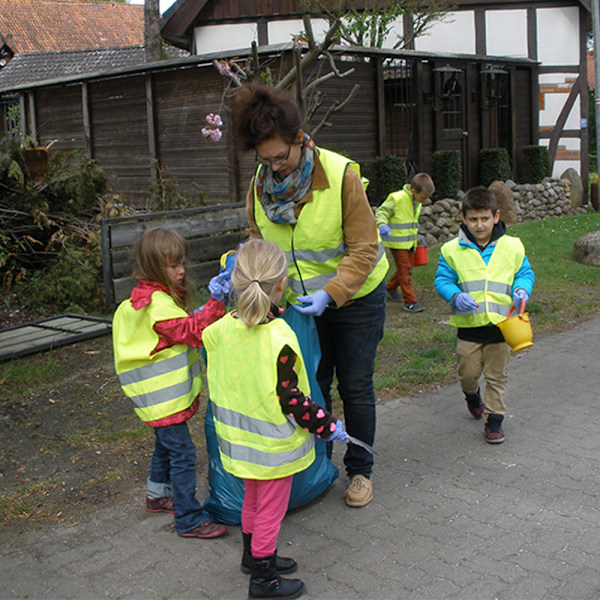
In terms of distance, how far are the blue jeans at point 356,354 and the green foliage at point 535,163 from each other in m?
13.4

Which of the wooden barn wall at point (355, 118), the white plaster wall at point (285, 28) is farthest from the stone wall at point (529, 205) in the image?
the white plaster wall at point (285, 28)

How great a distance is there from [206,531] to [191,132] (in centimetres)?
920

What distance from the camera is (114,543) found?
11.4ft

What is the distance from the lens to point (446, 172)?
529 inches

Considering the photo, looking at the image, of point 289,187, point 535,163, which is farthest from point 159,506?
point 535,163

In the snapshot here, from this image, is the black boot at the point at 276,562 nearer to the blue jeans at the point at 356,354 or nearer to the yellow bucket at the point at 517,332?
the blue jeans at the point at 356,354

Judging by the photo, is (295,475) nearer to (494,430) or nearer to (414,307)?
(494,430)

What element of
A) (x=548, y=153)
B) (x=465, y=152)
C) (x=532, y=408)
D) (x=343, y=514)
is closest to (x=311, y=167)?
(x=343, y=514)

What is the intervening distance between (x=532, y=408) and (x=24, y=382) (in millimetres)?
3633

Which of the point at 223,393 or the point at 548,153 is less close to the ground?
the point at 548,153

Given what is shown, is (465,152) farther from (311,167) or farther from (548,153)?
(311,167)

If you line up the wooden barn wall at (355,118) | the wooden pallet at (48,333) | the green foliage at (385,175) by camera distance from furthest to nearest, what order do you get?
the green foliage at (385,175) → the wooden barn wall at (355,118) → the wooden pallet at (48,333)

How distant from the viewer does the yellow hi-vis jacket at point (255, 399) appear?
117 inches

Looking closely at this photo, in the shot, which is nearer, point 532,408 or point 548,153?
point 532,408
